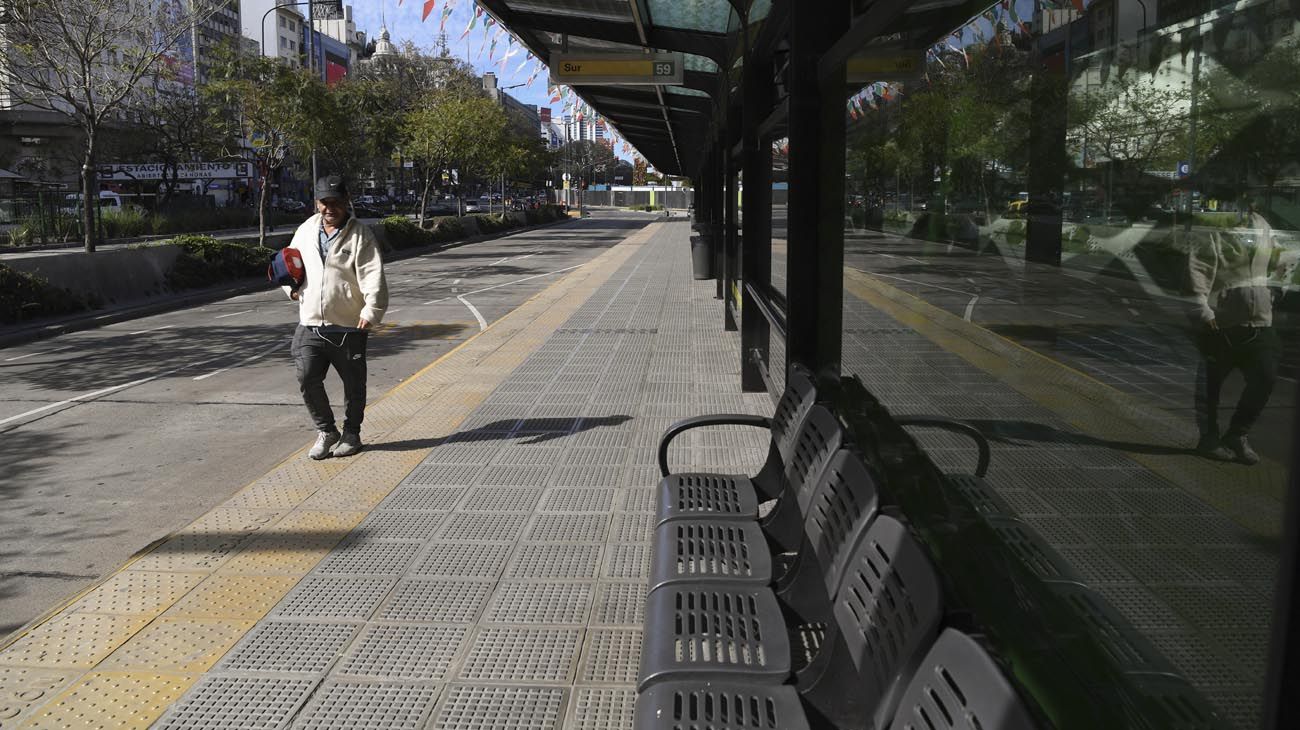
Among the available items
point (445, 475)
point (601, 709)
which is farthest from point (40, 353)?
point (601, 709)

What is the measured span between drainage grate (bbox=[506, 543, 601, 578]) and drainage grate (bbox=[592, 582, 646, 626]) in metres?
0.19

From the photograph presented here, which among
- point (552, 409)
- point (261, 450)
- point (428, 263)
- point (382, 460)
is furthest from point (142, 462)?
point (428, 263)

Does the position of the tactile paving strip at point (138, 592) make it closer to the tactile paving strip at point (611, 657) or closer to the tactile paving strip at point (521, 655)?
the tactile paving strip at point (521, 655)

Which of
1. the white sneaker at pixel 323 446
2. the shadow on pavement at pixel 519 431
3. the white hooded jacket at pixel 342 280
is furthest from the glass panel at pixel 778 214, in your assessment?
the white sneaker at pixel 323 446

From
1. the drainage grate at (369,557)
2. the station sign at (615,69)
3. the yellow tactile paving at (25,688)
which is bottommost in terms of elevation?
the yellow tactile paving at (25,688)

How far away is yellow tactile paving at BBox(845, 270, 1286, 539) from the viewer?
109cm

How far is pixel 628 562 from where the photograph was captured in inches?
183

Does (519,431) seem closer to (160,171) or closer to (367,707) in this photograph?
(367,707)

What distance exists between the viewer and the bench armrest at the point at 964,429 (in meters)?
2.43

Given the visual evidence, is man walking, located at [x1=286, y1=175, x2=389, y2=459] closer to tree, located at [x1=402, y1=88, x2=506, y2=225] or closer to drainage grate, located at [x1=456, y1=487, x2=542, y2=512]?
drainage grate, located at [x1=456, y1=487, x2=542, y2=512]

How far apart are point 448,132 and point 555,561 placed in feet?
105

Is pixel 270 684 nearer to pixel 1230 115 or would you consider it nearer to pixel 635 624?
pixel 635 624

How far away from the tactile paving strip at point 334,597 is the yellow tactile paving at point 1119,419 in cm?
261

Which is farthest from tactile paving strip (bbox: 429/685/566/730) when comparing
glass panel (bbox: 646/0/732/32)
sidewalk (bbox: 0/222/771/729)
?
glass panel (bbox: 646/0/732/32)
